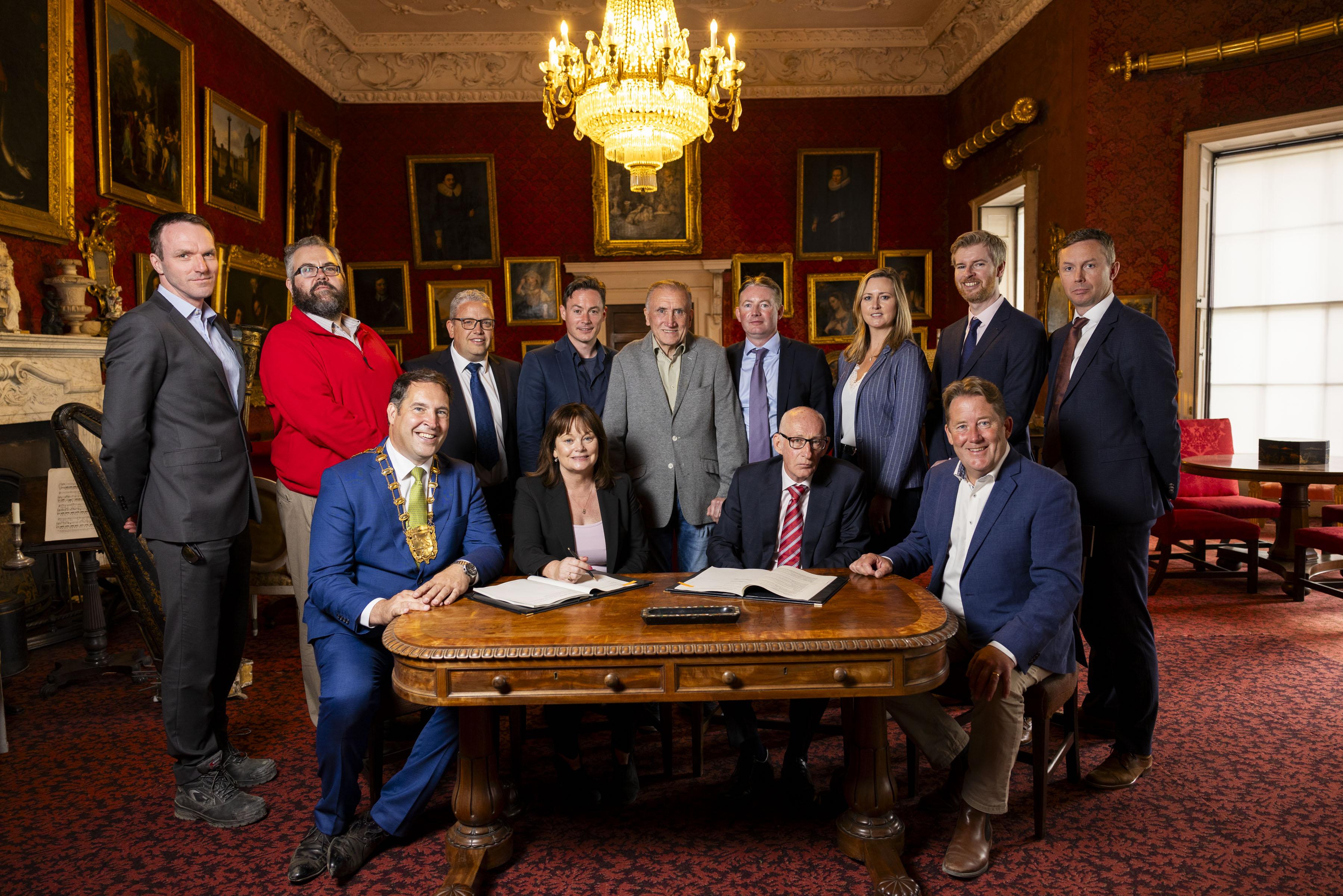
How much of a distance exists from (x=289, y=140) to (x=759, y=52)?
5150mm

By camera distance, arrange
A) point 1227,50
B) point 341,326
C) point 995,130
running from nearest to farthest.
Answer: point 341,326
point 1227,50
point 995,130

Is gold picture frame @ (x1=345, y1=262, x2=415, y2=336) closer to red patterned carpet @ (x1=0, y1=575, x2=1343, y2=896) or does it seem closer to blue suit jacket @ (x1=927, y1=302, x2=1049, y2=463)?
red patterned carpet @ (x1=0, y1=575, x2=1343, y2=896)

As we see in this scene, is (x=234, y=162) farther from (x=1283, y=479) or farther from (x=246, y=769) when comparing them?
(x=1283, y=479)

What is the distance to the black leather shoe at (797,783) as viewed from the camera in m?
2.83

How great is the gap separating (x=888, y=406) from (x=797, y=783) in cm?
153

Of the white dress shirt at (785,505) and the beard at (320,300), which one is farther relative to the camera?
the beard at (320,300)

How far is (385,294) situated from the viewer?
9.49 metres

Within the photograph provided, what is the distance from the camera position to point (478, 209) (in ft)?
30.8

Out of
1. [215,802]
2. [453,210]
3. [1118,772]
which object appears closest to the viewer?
[215,802]

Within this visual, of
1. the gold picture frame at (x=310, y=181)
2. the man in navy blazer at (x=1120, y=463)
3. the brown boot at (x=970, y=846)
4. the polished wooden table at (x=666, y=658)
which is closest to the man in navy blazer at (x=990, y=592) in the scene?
the brown boot at (x=970, y=846)

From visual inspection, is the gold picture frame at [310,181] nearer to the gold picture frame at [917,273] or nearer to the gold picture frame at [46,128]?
the gold picture frame at [46,128]

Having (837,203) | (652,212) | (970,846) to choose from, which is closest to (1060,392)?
(970,846)

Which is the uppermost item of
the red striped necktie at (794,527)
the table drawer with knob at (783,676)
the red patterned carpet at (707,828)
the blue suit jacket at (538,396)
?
the blue suit jacket at (538,396)

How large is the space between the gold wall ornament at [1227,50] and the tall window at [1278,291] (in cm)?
87
